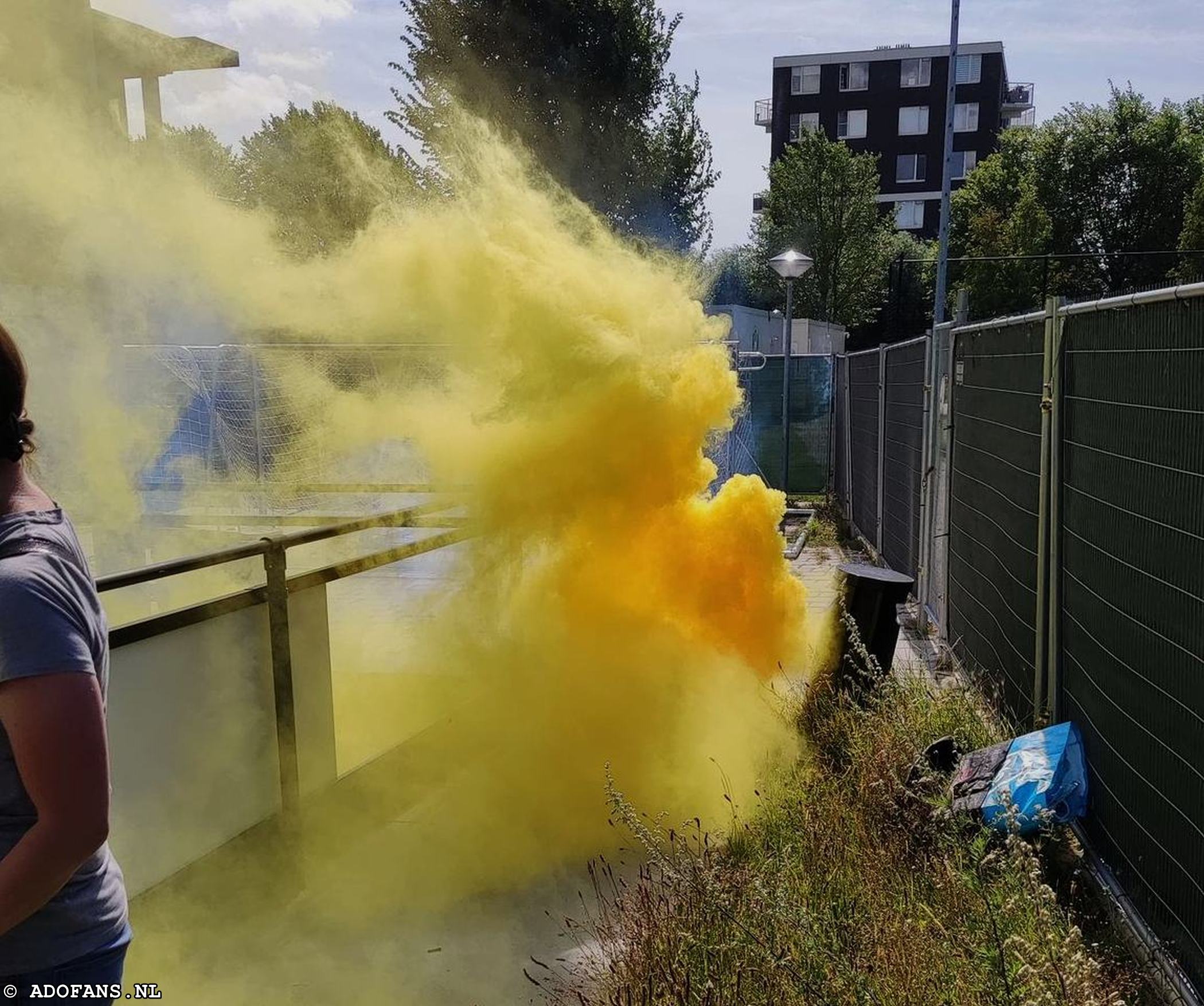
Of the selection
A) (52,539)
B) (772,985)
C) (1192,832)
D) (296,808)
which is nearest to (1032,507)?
(1192,832)

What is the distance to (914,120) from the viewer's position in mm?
54844

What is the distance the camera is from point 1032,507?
183 inches

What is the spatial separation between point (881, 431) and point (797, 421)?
26.5 ft

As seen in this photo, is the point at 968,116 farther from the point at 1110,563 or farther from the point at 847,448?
the point at 1110,563

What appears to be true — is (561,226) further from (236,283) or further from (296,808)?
(236,283)

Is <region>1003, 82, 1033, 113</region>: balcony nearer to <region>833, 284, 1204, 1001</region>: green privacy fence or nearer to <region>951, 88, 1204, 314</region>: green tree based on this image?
<region>951, 88, 1204, 314</region>: green tree

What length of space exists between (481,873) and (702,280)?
13.9 ft

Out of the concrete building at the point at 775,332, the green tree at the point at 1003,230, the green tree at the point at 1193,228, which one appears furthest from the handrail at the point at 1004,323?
the green tree at the point at 1193,228

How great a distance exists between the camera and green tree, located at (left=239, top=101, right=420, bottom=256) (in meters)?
12.5

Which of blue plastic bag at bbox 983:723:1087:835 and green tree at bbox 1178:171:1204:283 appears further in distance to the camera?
green tree at bbox 1178:171:1204:283

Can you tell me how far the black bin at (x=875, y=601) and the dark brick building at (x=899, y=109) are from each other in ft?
178

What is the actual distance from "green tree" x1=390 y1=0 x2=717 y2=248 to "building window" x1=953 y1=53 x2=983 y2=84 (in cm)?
3865

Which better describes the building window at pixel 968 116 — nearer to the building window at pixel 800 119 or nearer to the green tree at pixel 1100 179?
the building window at pixel 800 119

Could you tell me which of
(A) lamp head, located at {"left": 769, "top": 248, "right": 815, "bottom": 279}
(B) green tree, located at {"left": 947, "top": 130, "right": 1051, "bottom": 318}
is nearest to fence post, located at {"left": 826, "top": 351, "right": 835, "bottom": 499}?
(A) lamp head, located at {"left": 769, "top": 248, "right": 815, "bottom": 279}
